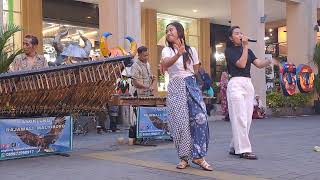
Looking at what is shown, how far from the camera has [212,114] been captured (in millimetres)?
17500

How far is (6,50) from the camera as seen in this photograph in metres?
9.13

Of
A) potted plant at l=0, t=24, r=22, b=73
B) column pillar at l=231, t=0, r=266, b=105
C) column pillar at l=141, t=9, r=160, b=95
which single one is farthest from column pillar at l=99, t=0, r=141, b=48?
column pillar at l=141, t=9, r=160, b=95

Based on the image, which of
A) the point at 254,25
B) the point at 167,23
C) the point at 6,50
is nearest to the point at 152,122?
the point at 6,50

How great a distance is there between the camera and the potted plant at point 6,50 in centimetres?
877

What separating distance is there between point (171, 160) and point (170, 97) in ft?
3.81

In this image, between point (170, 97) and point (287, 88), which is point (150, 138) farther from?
point (287, 88)

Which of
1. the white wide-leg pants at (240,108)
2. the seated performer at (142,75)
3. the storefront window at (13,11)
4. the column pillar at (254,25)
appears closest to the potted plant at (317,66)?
the column pillar at (254,25)

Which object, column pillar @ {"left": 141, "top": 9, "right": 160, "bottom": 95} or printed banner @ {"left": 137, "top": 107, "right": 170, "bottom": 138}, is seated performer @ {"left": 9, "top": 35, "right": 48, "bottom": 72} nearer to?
printed banner @ {"left": 137, "top": 107, "right": 170, "bottom": 138}

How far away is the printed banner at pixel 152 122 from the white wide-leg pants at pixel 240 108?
2.12 meters

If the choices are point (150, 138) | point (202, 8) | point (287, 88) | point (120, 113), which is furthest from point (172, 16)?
point (150, 138)

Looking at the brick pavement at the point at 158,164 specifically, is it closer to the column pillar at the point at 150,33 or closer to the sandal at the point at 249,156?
the sandal at the point at 249,156

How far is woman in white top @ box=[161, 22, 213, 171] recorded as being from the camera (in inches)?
236

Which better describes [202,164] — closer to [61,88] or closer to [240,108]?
[240,108]

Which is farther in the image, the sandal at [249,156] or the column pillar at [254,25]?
the column pillar at [254,25]
